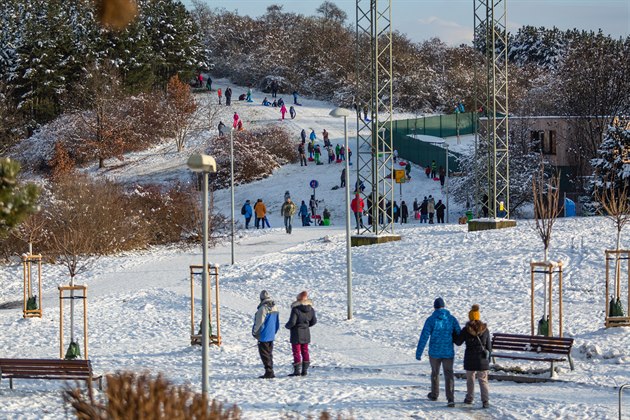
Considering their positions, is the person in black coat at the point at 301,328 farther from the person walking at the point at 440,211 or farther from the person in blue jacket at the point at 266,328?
the person walking at the point at 440,211

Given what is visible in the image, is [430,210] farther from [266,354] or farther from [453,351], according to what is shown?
[453,351]

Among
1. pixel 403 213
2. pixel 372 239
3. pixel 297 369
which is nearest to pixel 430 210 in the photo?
pixel 403 213

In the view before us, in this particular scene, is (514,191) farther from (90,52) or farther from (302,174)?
(90,52)

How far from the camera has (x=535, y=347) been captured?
18.1m

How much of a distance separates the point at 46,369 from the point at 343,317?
8752mm

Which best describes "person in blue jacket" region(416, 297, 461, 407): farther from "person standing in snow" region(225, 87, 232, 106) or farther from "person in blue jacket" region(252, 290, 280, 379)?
"person standing in snow" region(225, 87, 232, 106)

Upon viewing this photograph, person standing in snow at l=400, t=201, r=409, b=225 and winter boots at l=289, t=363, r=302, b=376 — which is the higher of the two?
person standing in snow at l=400, t=201, r=409, b=225

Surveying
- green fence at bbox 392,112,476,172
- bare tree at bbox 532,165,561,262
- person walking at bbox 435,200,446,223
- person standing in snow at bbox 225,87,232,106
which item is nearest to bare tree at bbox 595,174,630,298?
bare tree at bbox 532,165,561,262

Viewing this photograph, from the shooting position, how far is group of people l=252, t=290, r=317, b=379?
17.6m

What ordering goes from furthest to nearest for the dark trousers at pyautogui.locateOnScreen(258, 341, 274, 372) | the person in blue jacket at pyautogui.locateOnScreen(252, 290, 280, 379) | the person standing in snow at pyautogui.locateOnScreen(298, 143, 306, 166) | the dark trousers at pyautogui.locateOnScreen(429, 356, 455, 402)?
the person standing in snow at pyautogui.locateOnScreen(298, 143, 306, 166)
the dark trousers at pyautogui.locateOnScreen(258, 341, 274, 372)
the person in blue jacket at pyautogui.locateOnScreen(252, 290, 280, 379)
the dark trousers at pyautogui.locateOnScreen(429, 356, 455, 402)

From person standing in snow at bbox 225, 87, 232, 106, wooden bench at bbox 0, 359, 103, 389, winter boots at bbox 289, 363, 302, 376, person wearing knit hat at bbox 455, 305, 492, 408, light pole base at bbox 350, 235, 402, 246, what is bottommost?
winter boots at bbox 289, 363, 302, 376

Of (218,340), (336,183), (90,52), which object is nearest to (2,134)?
(90,52)

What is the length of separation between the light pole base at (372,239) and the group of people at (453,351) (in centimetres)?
1781

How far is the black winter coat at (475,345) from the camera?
15.3 meters
